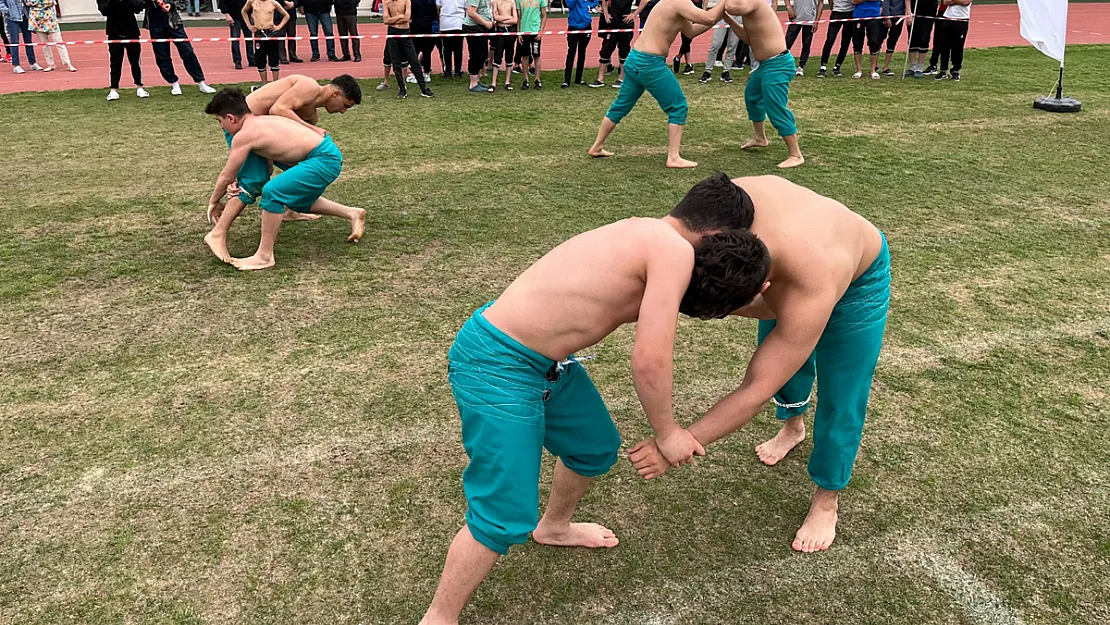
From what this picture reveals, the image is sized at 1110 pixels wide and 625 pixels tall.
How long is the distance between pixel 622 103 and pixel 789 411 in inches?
182

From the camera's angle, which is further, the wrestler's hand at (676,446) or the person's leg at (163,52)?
the person's leg at (163,52)

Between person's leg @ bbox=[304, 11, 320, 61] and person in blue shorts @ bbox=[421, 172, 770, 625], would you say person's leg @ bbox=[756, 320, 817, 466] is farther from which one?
person's leg @ bbox=[304, 11, 320, 61]

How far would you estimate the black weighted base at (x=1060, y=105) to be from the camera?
921 centimetres

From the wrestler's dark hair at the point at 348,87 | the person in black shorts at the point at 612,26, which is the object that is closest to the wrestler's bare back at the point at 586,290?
the wrestler's dark hair at the point at 348,87

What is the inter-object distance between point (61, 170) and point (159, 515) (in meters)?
5.38

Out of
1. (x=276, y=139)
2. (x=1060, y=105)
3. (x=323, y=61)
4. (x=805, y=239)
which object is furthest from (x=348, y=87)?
(x=323, y=61)

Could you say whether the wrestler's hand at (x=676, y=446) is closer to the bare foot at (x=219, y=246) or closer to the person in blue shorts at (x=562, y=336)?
the person in blue shorts at (x=562, y=336)

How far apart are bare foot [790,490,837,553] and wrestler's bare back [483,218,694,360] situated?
3.72 feet

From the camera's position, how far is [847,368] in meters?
2.66

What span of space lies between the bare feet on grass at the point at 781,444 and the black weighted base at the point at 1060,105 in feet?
25.9

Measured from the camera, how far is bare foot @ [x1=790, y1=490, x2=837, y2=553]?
9.24 feet

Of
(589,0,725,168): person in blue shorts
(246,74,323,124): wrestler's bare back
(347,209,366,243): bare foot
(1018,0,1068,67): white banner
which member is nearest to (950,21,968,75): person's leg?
(1018,0,1068,67): white banner

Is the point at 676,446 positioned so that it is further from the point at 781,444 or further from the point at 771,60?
the point at 771,60

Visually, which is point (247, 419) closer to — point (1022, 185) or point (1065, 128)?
point (1022, 185)
